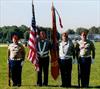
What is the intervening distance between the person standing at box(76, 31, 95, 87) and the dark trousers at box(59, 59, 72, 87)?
0.42m

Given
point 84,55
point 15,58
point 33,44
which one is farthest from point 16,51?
point 84,55

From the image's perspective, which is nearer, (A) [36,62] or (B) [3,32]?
(A) [36,62]

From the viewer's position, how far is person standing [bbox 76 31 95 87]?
1745 centimetres

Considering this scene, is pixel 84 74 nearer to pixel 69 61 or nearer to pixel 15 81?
pixel 69 61

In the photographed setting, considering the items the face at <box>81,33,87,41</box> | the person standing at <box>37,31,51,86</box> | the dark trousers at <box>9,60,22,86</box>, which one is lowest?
the dark trousers at <box>9,60,22,86</box>

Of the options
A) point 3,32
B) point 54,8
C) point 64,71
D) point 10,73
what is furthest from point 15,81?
point 3,32

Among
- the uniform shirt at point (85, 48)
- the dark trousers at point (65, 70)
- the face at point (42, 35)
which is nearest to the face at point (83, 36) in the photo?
the uniform shirt at point (85, 48)

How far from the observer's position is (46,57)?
58.5 feet

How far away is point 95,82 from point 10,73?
3.80 metres

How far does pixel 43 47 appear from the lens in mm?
17750

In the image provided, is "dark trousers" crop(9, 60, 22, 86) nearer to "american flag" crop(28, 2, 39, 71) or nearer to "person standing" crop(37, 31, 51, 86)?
"american flag" crop(28, 2, 39, 71)

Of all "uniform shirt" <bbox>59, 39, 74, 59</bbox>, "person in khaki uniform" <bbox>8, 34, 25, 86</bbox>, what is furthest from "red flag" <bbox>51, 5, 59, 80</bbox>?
"person in khaki uniform" <bbox>8, 34, 25, 86</bbox>

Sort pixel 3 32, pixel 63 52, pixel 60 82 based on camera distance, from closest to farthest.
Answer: pixel 63 52 → pixel 60 82 → pixel 3 32

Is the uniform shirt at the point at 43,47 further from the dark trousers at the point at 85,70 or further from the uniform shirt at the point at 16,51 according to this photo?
the dark trousers at the point at 85,70
